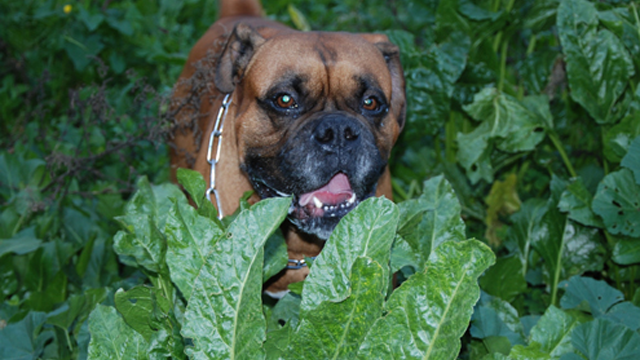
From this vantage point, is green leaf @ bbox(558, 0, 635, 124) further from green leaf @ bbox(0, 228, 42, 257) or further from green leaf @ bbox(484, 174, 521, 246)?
green leaf @ bbox(0, 228, 42, 257)

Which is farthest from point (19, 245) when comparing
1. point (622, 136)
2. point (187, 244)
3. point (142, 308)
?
point (622, 136)

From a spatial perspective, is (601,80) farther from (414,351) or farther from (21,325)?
(21,325)

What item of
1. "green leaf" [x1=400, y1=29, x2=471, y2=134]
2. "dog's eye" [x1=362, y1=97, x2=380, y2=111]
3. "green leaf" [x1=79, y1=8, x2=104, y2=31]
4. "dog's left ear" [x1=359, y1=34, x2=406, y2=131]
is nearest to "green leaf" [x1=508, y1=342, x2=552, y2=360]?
"dog's eye" [x1=362, y1=97, x2=380, y2=111]

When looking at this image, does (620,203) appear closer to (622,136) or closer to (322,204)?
(622,136)

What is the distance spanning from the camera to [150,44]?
14.6ft

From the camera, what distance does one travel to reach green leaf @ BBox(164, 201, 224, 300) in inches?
73.8

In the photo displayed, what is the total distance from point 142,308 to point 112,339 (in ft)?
0.53

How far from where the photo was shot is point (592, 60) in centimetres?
305

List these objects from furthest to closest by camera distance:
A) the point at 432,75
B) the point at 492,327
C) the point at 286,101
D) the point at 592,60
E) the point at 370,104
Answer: the point at 432,75, the point at 592,60, the point at 370,104, the point at 286,101, the point at 492,327

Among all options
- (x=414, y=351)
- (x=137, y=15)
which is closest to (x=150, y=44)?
(x=137, y=15)

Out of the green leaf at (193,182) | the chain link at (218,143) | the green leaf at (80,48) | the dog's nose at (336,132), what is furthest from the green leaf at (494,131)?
the green leaf at (80,48)

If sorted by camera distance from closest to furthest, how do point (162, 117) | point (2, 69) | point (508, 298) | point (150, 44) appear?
point (508, 298), point (162, 117), point (150, 44), point (2, 69)

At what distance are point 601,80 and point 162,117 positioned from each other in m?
2.15

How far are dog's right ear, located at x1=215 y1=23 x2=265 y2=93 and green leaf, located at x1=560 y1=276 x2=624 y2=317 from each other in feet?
5.22
